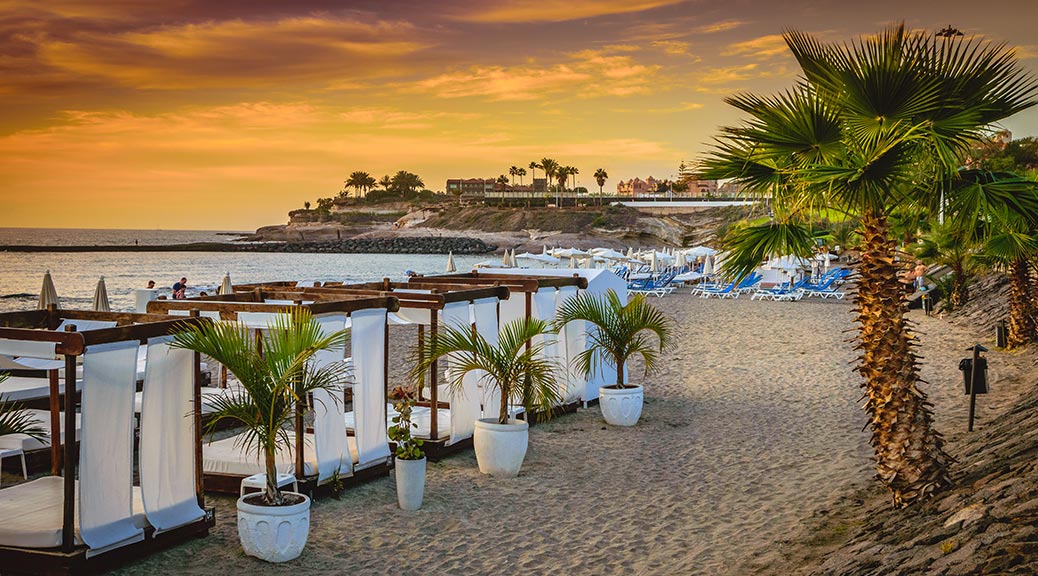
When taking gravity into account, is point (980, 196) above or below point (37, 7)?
below

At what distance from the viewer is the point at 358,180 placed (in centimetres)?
16212

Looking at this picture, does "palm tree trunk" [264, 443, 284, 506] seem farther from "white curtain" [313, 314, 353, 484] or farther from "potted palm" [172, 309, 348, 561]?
"white curtain" [313, 314, 353, 484]

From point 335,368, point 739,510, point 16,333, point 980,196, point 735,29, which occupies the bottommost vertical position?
point 739,510

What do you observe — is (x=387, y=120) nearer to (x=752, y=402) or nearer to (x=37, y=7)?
(x=37, y=7)

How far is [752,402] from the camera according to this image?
1140 cm

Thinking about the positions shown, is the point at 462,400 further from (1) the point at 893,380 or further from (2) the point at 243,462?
(1) the point at 893,380

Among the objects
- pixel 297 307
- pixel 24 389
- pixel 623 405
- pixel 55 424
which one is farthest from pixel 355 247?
pixel 297 307

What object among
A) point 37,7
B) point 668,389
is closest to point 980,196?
point 668,389

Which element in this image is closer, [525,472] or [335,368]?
[335,368]

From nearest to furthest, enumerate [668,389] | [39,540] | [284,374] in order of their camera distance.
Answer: [39,540] < [284,374] < [668,389]

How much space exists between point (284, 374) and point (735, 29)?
20315mm

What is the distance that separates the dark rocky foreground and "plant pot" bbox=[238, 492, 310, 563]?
84683 millimetres

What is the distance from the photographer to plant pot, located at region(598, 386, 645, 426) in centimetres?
997

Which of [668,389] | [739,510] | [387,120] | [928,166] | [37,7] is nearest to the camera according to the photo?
[928,166]
